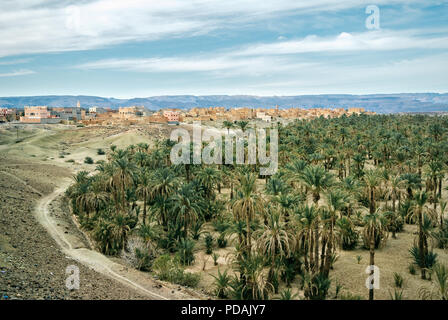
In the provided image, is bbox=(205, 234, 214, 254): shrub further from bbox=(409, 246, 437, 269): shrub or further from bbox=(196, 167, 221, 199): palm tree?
bbox=(409, 246, 437, 269): shrub

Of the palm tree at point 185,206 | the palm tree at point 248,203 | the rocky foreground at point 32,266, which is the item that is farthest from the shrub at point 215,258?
the rocky foreground at point 32,266

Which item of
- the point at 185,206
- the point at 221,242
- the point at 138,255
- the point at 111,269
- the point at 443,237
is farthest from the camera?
the point at 221,242

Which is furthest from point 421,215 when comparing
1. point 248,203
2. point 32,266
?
point 32,266

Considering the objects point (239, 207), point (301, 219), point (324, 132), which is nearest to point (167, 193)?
point (239, 207)

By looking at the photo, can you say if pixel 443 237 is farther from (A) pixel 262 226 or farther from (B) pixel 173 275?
(B) pixel 173 275

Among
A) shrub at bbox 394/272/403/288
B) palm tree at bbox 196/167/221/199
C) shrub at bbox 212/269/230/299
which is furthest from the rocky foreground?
palm tree at bbox 196/167/221/199

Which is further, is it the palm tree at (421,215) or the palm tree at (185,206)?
the palm tree at (185,206)

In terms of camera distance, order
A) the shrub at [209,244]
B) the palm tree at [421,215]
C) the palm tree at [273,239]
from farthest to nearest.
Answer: the shrub at [209,244] → the palm tree at [421,215] → the palm tree at [273,239]

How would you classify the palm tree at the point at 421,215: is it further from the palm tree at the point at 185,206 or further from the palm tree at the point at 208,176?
the palm tree at the point at 208,176

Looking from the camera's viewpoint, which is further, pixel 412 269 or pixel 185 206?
pixel 185 206

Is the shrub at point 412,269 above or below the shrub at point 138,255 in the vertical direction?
below

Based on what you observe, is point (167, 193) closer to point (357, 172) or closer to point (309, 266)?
point (309, 266)

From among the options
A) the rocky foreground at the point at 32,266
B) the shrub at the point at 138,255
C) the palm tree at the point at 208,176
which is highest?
the palm tree at the point at 208,176
